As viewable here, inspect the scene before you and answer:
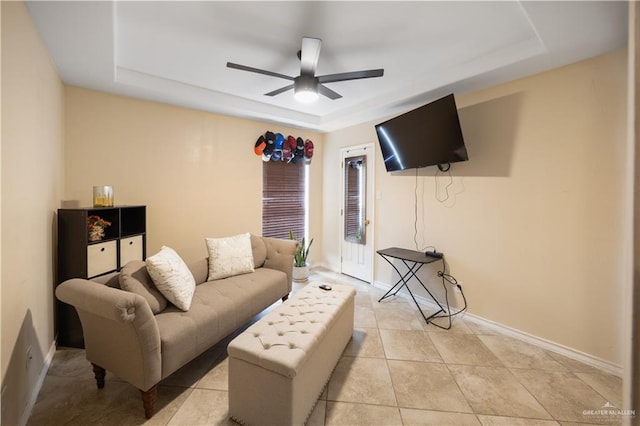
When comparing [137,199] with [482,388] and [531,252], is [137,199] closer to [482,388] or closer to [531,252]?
[482,388]

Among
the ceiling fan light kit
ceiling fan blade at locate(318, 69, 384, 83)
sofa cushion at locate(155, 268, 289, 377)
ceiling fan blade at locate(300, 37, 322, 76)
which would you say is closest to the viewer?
sofa cushion at locate(155, 268, 289, 377)

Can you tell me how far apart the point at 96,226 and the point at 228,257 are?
4.09 feet

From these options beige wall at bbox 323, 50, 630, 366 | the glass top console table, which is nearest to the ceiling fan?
beige wall at bbox 323, 50, 630, 366

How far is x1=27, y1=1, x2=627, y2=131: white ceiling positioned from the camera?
1.78 meters

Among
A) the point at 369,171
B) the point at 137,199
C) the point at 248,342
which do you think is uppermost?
the point at 369,171

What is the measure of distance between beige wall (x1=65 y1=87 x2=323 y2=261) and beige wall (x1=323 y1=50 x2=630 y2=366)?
276cm

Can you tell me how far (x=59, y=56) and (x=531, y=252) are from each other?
4.59 m

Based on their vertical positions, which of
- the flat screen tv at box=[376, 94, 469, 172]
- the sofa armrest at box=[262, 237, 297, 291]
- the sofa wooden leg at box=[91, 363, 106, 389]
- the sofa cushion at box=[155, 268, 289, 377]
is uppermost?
the flat screen tv at box=[376, 94, 469, 172]

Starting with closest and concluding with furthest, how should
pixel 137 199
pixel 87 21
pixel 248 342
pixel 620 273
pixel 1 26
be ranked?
Result: pixel 1 26, pixel 248 342, pixel 87 21, pixel 620 273, pixel 137 199

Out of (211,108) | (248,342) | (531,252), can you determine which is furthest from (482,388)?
(211,108)

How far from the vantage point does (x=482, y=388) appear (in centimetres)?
190

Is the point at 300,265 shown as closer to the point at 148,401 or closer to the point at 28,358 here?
the point at 148,401

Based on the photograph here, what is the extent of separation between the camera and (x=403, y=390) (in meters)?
1.87

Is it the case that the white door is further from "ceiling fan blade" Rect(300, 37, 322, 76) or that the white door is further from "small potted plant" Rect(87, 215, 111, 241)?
"small potted plant" Rect(87, 215, 111, 241)
